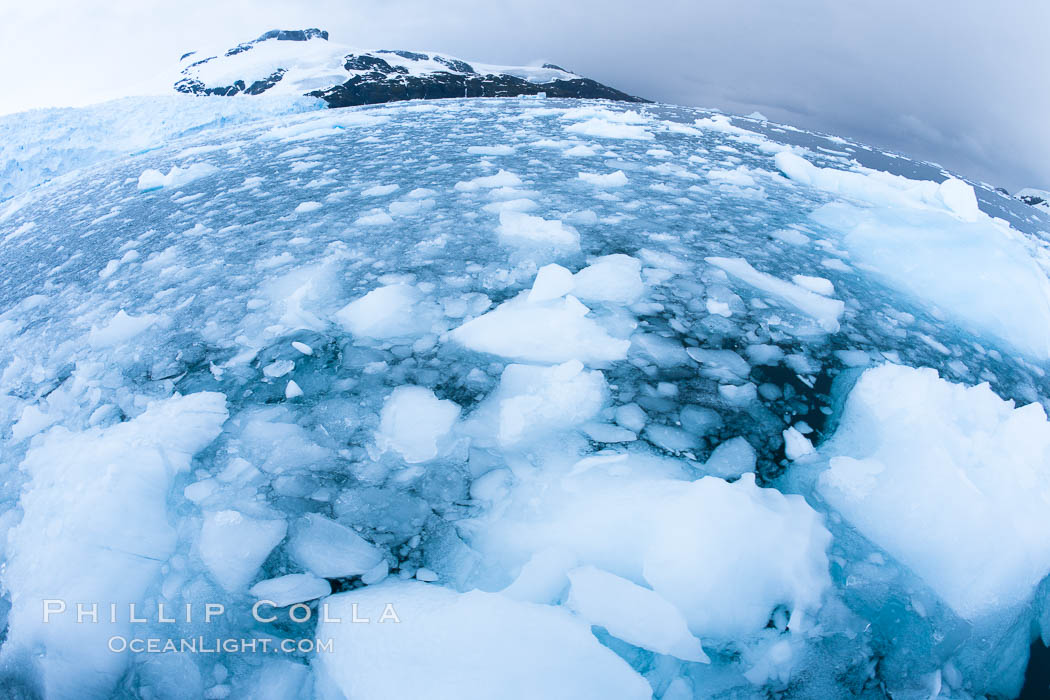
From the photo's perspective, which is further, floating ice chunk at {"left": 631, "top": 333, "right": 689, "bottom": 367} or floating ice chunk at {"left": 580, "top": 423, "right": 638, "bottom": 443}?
floating ice chunk at {"left": 631, "top": 333, "right": 689, "bottom": 367}

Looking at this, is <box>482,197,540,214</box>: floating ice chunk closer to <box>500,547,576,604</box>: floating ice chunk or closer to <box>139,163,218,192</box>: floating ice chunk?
<box>500,547,576,604</box>: floating ice chunk

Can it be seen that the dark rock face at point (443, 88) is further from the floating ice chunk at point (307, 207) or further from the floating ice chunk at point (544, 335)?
the floating ice chunk at point (544, 335)

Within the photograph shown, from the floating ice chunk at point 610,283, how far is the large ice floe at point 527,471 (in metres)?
0.02

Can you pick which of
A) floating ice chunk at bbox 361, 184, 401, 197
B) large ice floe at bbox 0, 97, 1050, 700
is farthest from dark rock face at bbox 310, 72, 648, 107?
large ice floe at bbox 0, 97, 1050, 700

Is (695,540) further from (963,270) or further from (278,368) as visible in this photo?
(963,270)

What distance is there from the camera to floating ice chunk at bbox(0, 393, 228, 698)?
2.89 feet

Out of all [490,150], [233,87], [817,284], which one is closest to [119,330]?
[817,284]

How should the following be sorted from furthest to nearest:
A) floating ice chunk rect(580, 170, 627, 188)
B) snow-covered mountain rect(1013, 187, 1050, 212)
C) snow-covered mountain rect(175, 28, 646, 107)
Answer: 1. snow-covered mountain rect(175, 28, 646, 107)
2. snow-covered mountain rect(1013, 187, 1050, 212)
3. floating ice chunk rect(580, 170, 627, 188)

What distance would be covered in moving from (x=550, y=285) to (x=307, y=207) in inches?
78.8

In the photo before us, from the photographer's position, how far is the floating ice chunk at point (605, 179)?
342 cm

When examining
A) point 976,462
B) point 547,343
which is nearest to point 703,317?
point 547,343

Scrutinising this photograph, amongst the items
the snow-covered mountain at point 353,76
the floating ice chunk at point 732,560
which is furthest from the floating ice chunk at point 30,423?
the snow-covered mountain at point 353,76

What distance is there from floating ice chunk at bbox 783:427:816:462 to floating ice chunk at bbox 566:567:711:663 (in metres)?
0.61

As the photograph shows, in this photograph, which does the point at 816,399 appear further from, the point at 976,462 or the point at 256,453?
the point at 256,453
